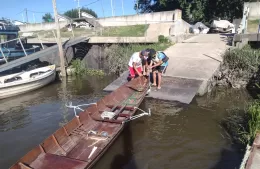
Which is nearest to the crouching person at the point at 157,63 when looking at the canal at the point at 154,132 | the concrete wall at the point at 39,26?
the canal at the point at 154,132

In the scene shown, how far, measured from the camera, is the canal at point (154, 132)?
5.65 meters

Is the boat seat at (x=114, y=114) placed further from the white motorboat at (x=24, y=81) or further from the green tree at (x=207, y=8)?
the green tree at (x=207, y=8)

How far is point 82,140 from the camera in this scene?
5.80 meters

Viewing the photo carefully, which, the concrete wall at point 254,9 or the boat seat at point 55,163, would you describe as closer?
the boat seat at point 55,163

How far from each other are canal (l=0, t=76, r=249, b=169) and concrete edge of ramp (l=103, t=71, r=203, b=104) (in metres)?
0.65

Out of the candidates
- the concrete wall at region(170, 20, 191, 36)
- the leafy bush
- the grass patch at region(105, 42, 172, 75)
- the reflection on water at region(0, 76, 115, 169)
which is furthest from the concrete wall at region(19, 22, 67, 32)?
the leafy bush

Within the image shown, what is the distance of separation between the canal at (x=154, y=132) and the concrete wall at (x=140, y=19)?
1188 cm

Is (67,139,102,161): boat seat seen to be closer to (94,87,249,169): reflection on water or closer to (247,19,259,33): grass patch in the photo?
(94,87,249,169): reflection on water

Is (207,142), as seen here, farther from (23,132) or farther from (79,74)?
(79,74)

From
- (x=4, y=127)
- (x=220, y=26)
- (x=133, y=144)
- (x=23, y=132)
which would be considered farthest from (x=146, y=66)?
(x=220, y=26)

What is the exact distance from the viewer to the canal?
565 centimetres

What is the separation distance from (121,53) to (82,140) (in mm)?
9117

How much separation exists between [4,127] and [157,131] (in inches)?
211

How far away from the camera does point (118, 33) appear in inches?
765
